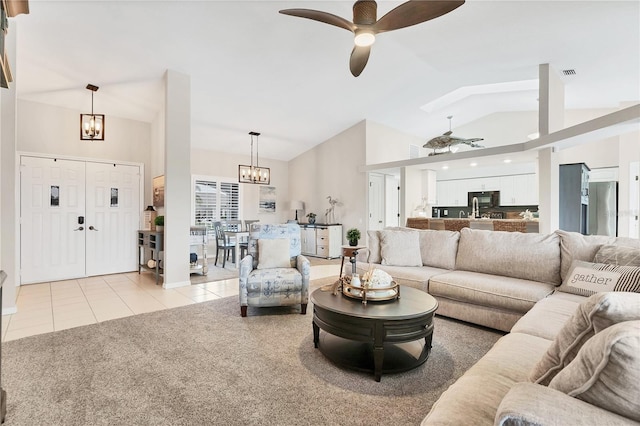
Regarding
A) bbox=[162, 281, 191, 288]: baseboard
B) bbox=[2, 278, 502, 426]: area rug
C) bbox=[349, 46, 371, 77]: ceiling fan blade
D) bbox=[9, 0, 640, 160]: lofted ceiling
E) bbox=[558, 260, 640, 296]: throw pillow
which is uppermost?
bbox=[9, 0, 640, 160]: lofted ceiling

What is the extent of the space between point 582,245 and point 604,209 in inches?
199

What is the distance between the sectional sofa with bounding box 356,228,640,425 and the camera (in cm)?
73

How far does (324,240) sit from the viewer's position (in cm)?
763

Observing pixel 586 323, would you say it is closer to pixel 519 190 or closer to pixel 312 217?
pixel 312 217

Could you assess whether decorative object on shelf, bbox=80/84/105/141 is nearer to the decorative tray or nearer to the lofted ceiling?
the lofted ceiling

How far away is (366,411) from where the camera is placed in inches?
70.3

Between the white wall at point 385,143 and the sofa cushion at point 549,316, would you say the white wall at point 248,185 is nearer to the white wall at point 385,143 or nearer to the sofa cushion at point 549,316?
the white wall at point 385,143

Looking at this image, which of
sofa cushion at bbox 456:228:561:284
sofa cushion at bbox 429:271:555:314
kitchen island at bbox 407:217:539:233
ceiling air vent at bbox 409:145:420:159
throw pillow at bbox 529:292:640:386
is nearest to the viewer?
throw pillow at bbox 529:292:640:386

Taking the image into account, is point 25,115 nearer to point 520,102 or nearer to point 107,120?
point 107,120

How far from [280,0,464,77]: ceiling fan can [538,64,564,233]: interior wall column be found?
3.74 meters

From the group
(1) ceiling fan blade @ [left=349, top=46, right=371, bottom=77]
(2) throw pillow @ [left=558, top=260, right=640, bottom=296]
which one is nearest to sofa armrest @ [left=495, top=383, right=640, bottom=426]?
(2) throw pillow @ [left=558, top=260, right=640, bottom=296]

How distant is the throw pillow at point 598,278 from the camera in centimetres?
223

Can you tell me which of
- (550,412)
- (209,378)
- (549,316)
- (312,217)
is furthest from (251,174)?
(550,412)

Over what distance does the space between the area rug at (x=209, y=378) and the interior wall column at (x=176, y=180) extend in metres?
1.66
